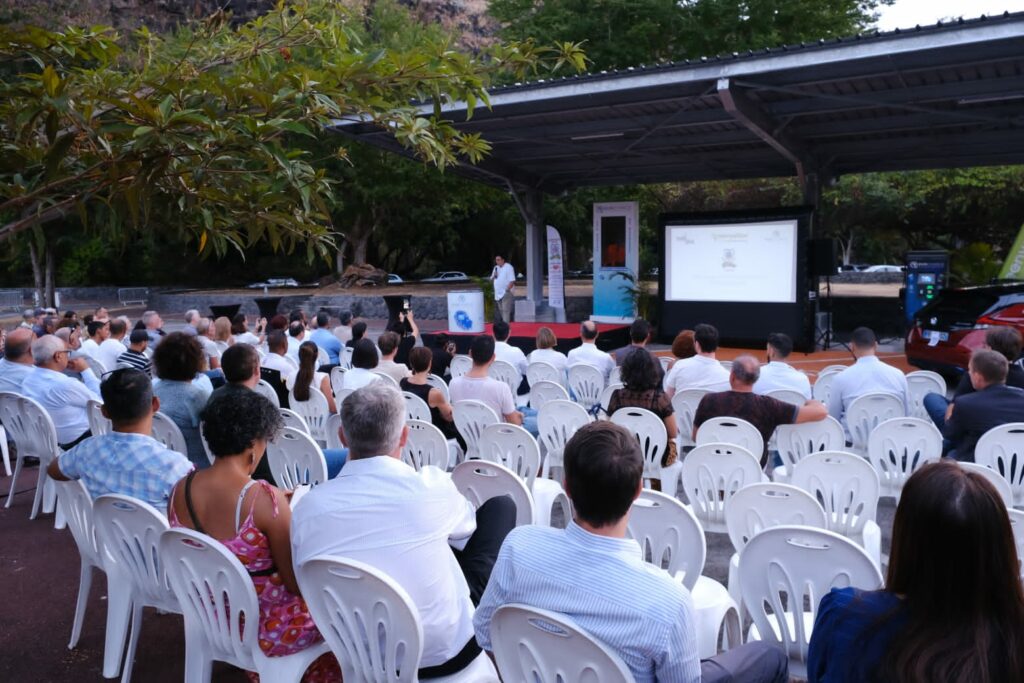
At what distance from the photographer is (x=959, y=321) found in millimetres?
8656

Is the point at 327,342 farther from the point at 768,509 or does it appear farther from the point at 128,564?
the point at 768,509

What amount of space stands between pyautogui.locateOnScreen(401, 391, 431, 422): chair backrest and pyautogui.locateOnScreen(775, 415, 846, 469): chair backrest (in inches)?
85.0

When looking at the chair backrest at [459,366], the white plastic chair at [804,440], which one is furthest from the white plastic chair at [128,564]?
the chair backrest at [459,366]

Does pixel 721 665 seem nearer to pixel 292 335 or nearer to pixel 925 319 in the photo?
pixel 292 335

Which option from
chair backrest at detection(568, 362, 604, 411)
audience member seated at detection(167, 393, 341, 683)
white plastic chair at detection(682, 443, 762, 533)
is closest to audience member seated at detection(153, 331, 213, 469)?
audience member seated at detection(167, 393, 341, 683)

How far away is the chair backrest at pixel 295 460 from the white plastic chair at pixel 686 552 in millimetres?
1709

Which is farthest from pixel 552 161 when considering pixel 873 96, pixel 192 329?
pixel 192 329

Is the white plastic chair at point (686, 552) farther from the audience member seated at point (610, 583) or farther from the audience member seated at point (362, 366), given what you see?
the audience member seated at point (362, 366)

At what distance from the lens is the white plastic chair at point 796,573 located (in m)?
2.03

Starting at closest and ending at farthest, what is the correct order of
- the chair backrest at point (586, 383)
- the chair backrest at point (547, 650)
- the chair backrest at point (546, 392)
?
the chair backrest at point (547, 650) → the chair backrest at point (546, 392) → the chair backrest at point (586, 383)

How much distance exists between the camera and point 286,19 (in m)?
2.59

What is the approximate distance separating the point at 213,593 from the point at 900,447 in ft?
11.5

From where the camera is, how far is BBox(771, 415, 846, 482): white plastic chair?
4367mm

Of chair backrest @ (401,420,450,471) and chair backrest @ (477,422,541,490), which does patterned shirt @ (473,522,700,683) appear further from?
chair backrest @ (401,420,450,471)
